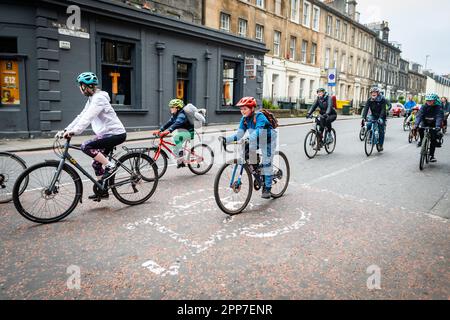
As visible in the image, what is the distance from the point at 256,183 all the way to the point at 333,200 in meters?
1.41

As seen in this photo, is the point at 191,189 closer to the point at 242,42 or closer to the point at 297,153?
the point at 297,153

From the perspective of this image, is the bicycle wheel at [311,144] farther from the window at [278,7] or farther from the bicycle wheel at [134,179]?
the window at [278,7]

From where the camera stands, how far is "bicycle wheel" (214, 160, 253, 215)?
4863 mm

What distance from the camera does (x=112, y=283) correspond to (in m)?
3.04

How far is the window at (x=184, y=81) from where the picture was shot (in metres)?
17.6

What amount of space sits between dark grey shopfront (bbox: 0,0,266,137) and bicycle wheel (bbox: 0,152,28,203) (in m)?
7.98

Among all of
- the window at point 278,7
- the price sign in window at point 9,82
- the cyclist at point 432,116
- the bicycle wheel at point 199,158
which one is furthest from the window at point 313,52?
the bicycle wheel at point 199,158

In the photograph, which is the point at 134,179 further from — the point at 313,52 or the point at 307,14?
the point at 313,52

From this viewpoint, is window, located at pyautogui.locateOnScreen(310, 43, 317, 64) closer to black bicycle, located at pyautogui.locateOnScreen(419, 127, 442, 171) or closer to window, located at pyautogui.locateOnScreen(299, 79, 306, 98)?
window, located at pyautogui.locateOnScreen(299, 79, 306, 98)

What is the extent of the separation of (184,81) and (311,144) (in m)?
10.2

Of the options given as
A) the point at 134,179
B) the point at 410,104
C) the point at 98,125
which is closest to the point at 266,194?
the point at 134,179

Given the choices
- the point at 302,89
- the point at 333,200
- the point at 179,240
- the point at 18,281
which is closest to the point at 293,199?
the point at 333,200

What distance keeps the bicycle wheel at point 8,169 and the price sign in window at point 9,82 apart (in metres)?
8.40

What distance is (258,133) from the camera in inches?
209
